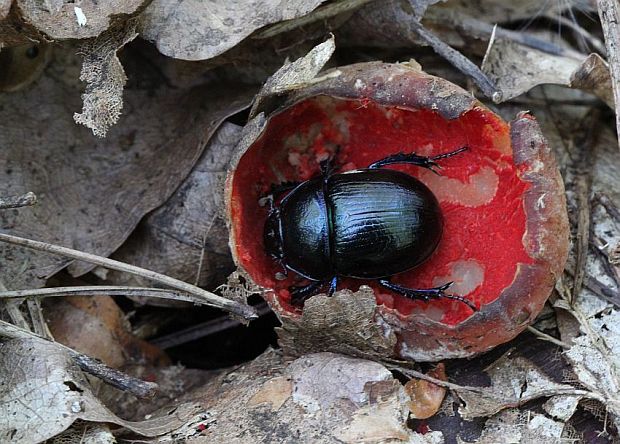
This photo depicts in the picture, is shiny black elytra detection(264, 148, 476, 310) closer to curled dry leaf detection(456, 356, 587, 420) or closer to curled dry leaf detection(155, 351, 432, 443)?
curled dry leaf detection(456, 356, 587, 420)

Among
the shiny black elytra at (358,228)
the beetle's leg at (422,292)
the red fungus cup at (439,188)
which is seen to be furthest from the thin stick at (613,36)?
the beetle's leg at (422,292)

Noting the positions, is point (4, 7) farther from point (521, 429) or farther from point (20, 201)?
point (521, 429)

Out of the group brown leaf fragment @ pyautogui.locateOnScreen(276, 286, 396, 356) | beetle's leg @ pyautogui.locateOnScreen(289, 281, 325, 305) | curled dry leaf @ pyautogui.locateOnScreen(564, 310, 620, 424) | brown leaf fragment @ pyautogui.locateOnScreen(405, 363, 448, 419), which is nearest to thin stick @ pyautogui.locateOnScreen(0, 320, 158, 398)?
brown leaf fragment @ pyautogui.locateOnScreen(276, 286, 396, 356)

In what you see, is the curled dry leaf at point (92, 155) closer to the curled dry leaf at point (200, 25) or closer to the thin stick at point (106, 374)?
the curled dry leaf at point (200, 25)

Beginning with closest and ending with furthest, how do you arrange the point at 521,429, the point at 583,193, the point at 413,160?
1. the point at 521,429
2. the point at 413,160
3. the point at 583,193

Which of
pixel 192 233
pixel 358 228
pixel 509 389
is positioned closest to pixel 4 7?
pixel 192 233
